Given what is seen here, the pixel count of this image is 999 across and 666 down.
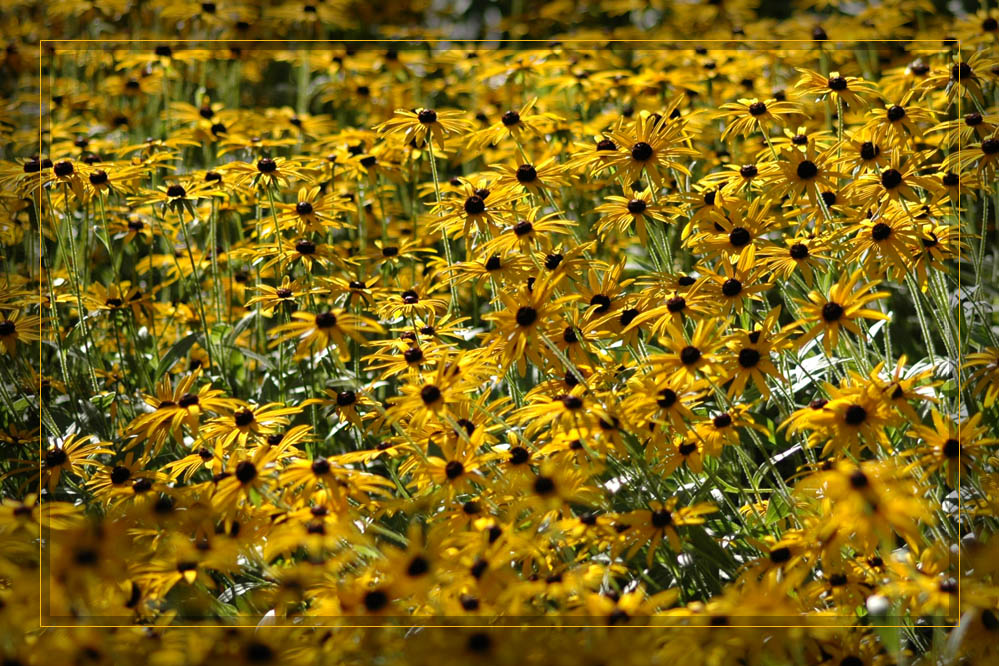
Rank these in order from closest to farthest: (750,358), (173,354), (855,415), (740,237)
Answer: (855,415) < (750,358) < (740,237) < (173,354)

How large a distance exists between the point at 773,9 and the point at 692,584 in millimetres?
4142

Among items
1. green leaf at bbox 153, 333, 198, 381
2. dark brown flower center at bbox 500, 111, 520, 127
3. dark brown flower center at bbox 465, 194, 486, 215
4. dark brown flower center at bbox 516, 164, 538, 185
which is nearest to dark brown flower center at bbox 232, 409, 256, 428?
green leaf at bbox 153, 333, 198, 381

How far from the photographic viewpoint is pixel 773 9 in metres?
5.14

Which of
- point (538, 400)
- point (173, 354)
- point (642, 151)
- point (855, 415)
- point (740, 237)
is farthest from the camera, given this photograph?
point (173, 354)

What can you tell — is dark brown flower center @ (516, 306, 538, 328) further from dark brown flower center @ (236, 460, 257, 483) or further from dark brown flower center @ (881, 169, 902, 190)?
dark brown flower center @ (881, 169, 902, 190)

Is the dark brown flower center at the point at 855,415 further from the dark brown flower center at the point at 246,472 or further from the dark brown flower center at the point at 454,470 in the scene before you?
the dark brown flower center at the point at 246,472

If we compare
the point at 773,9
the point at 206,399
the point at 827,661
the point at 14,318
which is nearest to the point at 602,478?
the point at 827,661

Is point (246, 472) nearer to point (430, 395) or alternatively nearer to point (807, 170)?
point (430, 395)

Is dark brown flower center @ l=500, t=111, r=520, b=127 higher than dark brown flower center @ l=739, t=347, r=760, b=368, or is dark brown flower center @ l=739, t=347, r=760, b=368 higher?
dark brown flower center @ l=500, t=111, r=520, b=127

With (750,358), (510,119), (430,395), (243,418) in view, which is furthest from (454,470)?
(510,119)

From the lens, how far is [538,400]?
1.77m

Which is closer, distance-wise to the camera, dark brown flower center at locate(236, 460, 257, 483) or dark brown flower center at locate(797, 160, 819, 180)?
dark brown flower center at locate(236, 460, 257, 483)

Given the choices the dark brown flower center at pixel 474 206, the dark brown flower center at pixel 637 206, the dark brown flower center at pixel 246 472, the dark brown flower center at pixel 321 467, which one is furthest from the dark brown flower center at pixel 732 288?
the dark brown flower center at pixel 246 472

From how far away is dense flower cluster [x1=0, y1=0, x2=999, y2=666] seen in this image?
139 centimetres
